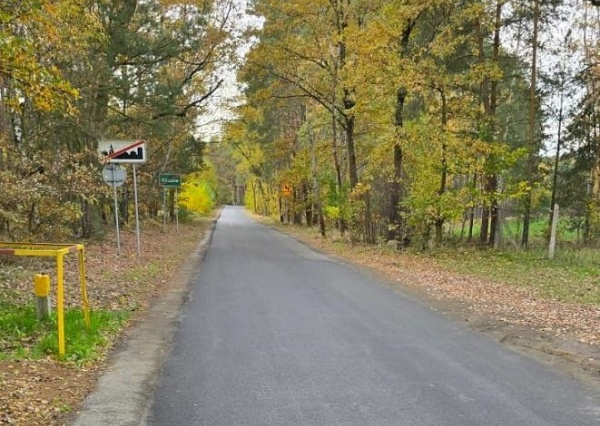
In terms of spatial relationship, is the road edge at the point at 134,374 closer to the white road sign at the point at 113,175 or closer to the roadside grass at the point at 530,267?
the white road sign at the point at 113,175

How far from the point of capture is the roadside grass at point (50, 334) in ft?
21.4

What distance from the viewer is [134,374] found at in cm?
614

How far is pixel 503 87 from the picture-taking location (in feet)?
83.9

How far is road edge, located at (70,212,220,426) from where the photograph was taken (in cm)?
496

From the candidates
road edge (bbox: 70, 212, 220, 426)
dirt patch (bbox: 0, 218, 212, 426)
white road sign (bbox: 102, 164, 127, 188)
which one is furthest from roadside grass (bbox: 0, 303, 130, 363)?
white road sign (bbox: 102, 164, 127, 188)

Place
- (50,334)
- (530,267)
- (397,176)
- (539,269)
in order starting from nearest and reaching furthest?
1. (50,334)
2. (539,269)
3. (530,267)
4. (397,176)

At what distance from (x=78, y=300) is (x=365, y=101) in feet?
46.9

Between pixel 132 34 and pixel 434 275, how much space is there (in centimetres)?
1227

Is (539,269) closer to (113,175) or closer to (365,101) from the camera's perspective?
(365,101)

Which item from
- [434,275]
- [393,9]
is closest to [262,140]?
[393,9]

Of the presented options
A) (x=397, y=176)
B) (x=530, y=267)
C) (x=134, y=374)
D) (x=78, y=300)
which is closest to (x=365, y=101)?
(x=397, y=176)

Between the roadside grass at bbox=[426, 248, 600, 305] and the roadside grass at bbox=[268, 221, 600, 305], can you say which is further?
the roadside grass at bbox=[268, 221, 600, 305]

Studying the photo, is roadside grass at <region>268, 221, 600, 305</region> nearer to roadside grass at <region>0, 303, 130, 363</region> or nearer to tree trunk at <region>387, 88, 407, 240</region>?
tree trunk at <region>387, 88, 407, 240</region>

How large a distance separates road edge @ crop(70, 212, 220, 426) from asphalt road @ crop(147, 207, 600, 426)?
0.55ft
